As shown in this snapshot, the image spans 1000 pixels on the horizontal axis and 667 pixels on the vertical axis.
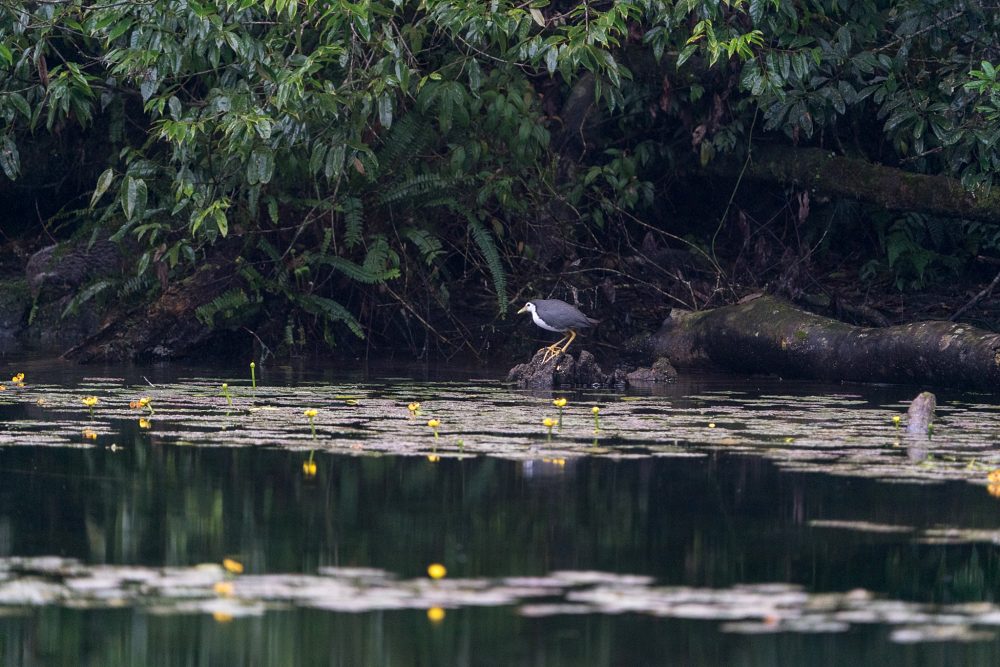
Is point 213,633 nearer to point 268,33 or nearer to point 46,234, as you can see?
point 268,33

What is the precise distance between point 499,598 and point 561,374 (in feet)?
17.9

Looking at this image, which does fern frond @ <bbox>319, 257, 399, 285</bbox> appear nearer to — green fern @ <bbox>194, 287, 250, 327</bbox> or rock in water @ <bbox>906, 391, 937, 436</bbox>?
green fern @ <bbox>194, 287, 250, 327</bbox>

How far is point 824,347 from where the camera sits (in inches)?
362

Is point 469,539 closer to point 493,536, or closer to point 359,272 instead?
point 493,536

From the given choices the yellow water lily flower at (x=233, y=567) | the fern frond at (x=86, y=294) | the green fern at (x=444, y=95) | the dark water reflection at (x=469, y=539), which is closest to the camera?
the dark water reflection at (x=469, y=539)

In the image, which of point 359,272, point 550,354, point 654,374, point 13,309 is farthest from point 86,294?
point 654,374

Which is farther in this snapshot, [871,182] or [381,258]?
[871,182]

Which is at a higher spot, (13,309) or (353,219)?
(353,219)

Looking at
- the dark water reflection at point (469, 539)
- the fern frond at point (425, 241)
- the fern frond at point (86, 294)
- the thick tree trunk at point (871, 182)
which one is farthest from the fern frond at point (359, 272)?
the dark water reflection at point (469, 539)

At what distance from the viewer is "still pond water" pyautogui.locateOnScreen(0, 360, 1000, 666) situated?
3.14 meters

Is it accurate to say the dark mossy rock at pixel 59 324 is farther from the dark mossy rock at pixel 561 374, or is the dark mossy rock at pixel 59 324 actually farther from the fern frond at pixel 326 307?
the dark mossy rock at pixel 561 374

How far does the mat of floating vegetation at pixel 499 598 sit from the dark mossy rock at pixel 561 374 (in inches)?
196

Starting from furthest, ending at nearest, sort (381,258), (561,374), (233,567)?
(381,258)
(561,374)
(233,567)

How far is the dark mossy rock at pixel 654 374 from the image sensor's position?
9.13m
